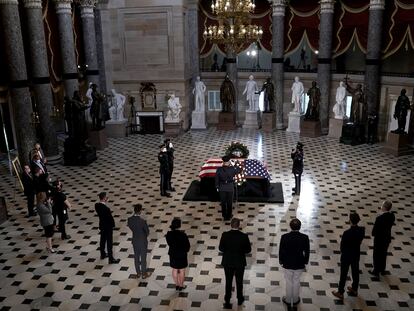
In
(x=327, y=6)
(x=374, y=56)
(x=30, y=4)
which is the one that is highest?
(x=327, y=6)

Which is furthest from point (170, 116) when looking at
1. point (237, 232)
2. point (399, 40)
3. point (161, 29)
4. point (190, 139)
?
point (237, 232)

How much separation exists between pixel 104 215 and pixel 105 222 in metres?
0.17

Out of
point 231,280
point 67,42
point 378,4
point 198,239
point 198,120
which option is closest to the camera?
point 231,280

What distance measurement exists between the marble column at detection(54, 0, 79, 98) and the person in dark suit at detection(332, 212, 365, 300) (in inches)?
496

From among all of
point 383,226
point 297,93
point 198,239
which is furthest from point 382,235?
point 297,93

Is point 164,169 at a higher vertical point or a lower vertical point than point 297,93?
lower

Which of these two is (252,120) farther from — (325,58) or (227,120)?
(325,58)

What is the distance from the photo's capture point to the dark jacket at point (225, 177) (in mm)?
8906

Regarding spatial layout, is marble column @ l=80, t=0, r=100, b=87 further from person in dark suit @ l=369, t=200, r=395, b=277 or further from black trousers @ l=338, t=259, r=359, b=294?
black trousers @ l=338, t=259, r=359, b=294

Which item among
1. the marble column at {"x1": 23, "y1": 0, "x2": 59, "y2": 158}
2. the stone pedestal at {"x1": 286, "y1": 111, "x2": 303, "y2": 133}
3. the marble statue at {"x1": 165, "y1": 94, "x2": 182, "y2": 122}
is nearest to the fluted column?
the marble statue at {"x1": 165, "y1": 94, "x2": 182, "y2": 122}

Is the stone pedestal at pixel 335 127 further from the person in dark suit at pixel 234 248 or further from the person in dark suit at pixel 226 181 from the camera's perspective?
the person in dark suit at pixel 234 248

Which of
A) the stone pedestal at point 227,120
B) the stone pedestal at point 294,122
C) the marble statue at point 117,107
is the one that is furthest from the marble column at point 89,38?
the stone pedestal at point 294,122

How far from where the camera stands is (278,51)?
62.5 ft

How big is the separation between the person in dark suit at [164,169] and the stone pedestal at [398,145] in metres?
8.48
